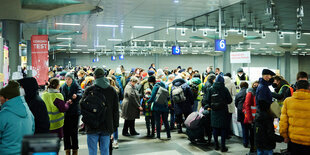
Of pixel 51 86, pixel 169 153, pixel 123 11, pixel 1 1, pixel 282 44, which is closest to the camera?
pixel 51 86

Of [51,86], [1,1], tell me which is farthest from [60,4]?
[51,86]

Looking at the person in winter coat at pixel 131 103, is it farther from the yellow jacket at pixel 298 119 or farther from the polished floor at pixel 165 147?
the yellow jacket at pixel 298 119

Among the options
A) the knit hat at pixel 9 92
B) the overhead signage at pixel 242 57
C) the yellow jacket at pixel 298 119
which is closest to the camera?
the knit hat at pixel 9 92

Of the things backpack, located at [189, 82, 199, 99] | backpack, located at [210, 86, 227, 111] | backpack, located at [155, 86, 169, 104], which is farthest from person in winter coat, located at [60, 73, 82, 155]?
backpack, located at [189, 82, 199, 99]

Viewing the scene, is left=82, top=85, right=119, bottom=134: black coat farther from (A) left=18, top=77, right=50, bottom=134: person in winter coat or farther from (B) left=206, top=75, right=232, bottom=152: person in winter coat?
(B) left=206, top=75, right=232, bottom=152: person in winter coat

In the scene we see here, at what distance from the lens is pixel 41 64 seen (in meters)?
10.3

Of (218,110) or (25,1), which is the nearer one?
(218,110)

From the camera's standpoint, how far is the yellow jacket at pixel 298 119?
3799 mm

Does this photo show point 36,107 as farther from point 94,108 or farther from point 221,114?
point 221,114

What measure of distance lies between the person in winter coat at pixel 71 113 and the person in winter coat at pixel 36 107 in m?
1.54

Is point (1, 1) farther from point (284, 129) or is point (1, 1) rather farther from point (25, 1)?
point (284, 129)

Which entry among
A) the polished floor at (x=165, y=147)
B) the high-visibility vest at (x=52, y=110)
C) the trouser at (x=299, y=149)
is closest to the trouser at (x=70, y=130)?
the high-visibility vest at (x=52, y=110)

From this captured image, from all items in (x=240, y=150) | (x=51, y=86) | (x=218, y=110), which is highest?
(x=51, y=86)

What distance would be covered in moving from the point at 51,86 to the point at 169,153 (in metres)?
2.96
